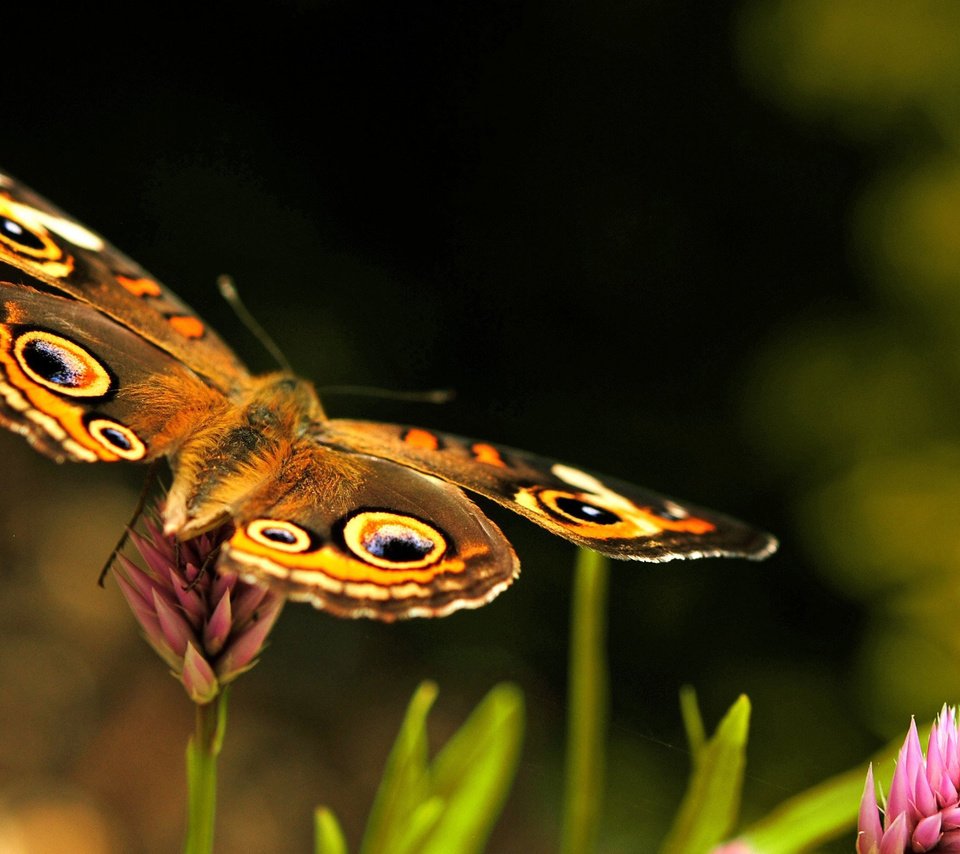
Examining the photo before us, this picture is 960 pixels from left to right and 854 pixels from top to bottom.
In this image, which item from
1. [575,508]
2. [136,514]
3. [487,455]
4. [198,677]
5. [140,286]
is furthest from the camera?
[140,286]

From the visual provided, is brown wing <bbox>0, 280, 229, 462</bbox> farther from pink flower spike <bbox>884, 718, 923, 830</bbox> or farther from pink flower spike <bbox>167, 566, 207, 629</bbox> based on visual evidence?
pink flower spike <bbox>884, 718, 923, 830</bbox>

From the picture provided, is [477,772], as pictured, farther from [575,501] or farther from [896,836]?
[896,836]

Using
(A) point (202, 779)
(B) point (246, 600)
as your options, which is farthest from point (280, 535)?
(A) point (202, 779)

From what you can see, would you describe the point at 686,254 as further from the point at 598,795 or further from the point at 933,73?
the point at 598,795

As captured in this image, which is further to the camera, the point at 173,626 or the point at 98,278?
the point at 98,278

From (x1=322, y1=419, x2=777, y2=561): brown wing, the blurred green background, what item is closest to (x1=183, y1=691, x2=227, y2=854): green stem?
(x1=322, y1=419, x2=777, y2=561): brown wing

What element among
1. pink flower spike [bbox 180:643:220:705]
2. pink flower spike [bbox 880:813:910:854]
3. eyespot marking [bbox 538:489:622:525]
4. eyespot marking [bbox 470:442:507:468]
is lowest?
pink flower spike [bbox 180:643:220:705]

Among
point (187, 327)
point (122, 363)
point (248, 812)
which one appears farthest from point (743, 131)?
point (248, 812)
